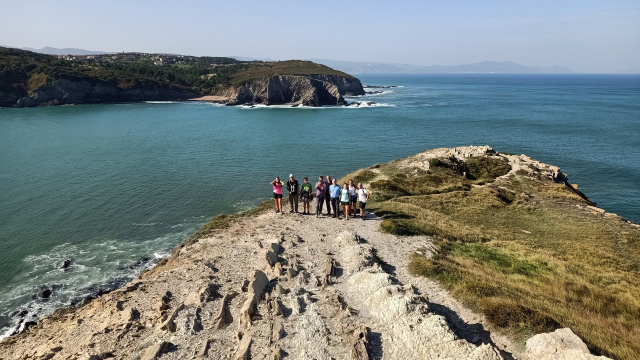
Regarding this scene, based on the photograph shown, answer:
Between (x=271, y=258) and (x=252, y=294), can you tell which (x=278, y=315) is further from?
(x=271, y=258)

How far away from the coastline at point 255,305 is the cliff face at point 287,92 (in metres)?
130

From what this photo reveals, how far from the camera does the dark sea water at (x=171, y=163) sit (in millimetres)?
27422

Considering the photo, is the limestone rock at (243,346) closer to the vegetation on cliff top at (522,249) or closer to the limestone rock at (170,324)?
the limestone rock at (170,324)

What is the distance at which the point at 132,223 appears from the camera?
33.5 m

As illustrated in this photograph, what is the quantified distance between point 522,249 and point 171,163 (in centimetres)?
4874

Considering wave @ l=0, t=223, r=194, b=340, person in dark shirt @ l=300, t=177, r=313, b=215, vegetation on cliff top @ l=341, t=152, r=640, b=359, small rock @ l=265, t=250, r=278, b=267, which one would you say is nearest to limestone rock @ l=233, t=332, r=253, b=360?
small rock @ l=265, t=250, r=278, b=267

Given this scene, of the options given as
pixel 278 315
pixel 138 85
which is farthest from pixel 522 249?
pixel 138 85

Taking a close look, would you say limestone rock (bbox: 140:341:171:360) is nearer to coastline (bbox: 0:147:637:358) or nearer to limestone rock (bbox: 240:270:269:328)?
coastline (bbox: 0:147:637:358)

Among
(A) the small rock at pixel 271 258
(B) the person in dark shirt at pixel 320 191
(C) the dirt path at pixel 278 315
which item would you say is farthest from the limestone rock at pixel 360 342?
(B) the person in dark shirt at pixel 320 191

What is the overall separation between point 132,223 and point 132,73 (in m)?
159

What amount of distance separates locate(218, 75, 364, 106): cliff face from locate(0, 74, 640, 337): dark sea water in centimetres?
2460

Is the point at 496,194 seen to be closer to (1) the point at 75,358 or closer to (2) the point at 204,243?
(2) the point at 204,243

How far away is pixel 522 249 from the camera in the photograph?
23.1m

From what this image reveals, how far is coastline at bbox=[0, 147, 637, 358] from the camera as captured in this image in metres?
12.8
